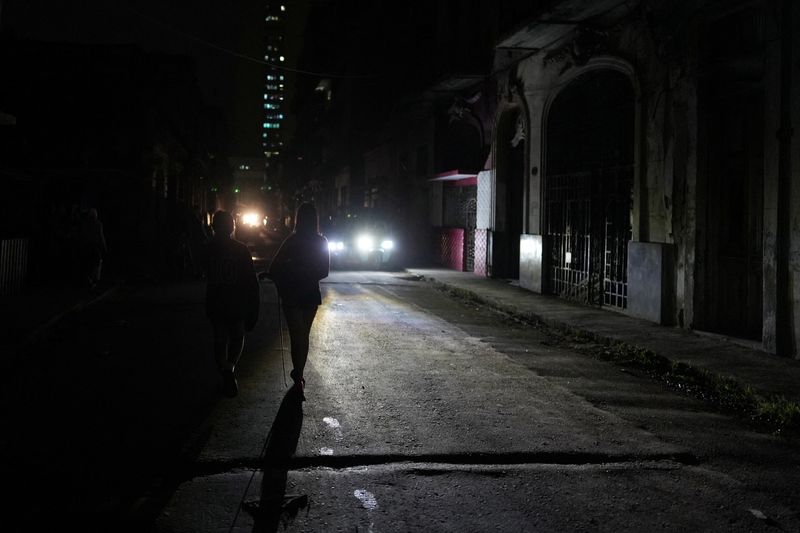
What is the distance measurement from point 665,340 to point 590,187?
5.60m

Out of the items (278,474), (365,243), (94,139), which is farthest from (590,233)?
(94,139)

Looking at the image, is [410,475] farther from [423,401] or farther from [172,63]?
[172,63]

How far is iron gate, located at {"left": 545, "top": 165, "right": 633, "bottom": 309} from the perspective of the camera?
46.4ft

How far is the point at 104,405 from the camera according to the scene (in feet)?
21.3

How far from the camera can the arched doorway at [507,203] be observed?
21250mm

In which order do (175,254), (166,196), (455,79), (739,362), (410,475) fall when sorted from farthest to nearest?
(166,196) < (455,79) < (175,254) < (739,362) < (410,475)

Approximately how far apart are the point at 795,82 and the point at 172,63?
41354 mm

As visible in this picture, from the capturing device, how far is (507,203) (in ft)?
70.1

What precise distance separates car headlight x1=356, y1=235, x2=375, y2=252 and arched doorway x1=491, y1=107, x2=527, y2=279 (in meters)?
6.08

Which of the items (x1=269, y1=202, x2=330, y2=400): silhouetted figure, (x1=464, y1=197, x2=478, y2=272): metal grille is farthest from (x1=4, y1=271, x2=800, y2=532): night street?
(x1=464, y1=197, x2=478, y2=272): metal grille

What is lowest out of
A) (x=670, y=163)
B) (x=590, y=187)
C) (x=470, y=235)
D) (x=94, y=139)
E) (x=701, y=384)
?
(x=701, y=384)

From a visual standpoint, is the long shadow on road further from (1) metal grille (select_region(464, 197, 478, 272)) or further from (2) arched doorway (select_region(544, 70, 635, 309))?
(1) metal grille (select_region(464, 197, 478, 272))

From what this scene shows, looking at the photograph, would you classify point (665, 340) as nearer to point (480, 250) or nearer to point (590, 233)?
point (590, 233)

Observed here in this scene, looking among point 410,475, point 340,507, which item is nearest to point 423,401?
point 410,475
